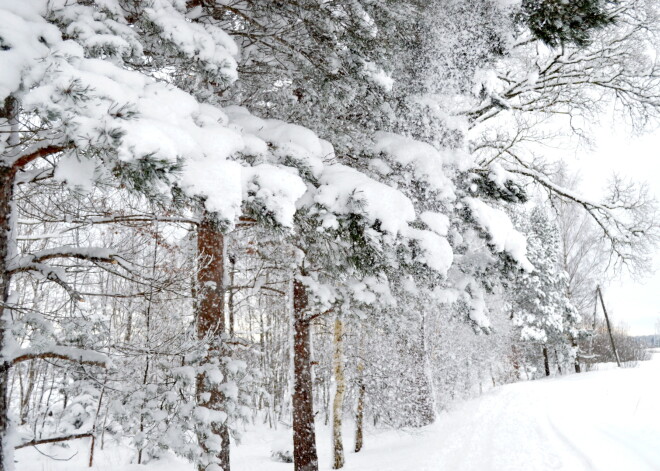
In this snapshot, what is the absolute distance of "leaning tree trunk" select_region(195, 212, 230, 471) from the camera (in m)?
4.45

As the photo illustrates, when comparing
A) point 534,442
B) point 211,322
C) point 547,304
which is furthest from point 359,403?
point 547,304

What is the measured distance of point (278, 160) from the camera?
155 inches

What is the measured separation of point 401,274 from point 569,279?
24.6 metres

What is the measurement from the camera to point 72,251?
354 centimetres

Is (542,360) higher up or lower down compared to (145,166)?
lower down

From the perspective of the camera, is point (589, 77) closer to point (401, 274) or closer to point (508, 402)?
point (401, 274)

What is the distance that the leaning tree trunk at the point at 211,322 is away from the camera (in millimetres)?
4453

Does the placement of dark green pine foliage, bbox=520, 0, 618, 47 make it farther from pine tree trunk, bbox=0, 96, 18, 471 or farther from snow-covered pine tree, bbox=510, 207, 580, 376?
snow-covered pine tree, bbox=510, 207, 580, 376

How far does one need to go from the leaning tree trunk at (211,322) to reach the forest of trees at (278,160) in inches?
1.2

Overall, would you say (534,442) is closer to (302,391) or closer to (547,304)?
(302,391)

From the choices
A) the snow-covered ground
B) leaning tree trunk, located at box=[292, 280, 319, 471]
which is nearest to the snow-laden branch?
the snow-covered ground

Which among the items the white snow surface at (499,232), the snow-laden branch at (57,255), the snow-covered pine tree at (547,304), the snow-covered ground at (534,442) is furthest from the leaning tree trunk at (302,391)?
the snow-covered pine tree at (547,304)

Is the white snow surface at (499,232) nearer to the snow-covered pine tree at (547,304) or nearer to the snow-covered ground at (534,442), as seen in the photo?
the snow-covered ground at (534,442)

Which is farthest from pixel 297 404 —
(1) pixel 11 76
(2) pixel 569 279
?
(2) pixel 569 279
